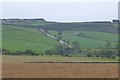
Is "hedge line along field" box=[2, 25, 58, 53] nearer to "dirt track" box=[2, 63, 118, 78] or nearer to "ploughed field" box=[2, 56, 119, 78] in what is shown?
"ploughed field" box=[2, 56, 119, 78]

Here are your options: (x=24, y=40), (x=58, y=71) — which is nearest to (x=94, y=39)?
(x=24, y=40)

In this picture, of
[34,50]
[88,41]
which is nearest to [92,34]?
[88,41]

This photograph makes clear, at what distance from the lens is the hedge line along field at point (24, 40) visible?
46844 millimetres

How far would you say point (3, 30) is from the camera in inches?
1996

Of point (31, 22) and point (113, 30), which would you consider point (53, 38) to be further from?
point (113, 30)

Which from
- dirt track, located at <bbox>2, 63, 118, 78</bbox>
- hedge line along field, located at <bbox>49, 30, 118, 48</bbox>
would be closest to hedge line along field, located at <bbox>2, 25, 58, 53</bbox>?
hedge line along field, located at <bbox>49, 30, 118, 48</bbox>

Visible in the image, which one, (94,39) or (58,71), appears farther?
(94,39)

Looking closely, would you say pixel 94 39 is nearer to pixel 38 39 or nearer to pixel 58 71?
pixel 38 39

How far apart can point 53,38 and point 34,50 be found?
22.4 ft

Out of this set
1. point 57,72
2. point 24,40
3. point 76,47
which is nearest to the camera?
point 57,72

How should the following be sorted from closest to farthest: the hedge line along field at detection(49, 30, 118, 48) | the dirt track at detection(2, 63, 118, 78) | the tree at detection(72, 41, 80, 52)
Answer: the dirt track at detection(2, 63, 118, 78)
the hedge line along field at detection(49, 30, 118, 48)
the tree at detection(72, 41, 80, 52)

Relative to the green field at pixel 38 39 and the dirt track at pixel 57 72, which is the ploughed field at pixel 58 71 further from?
the green field at pixel 38 39

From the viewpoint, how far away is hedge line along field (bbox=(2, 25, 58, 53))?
4684 cm

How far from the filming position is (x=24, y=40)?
52250 mm
